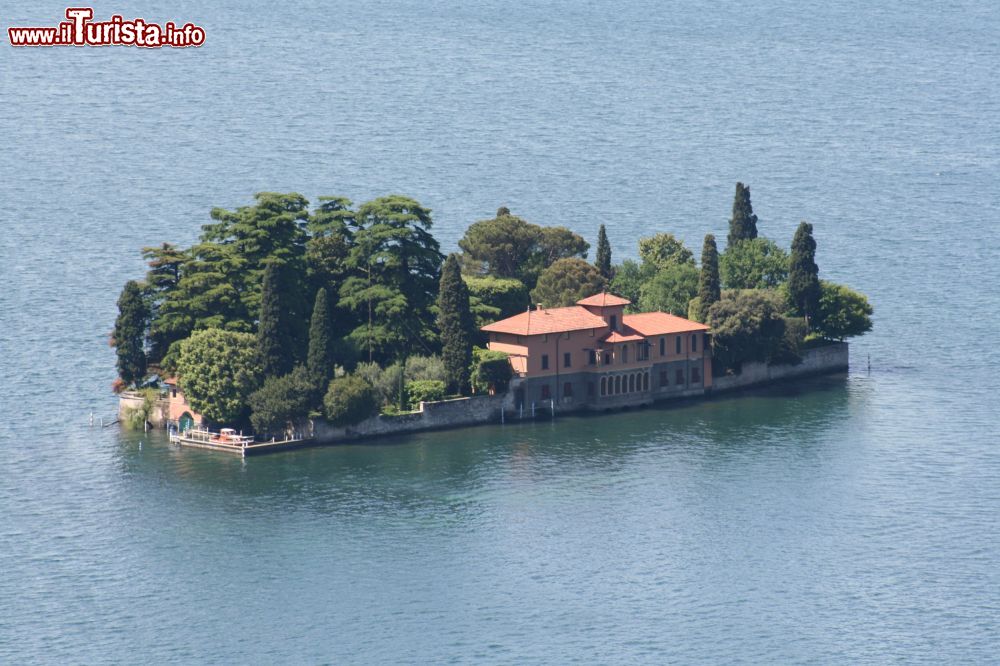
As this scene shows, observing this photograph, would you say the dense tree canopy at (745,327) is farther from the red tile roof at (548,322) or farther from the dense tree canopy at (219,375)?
the dense tree canopy at (219,375)

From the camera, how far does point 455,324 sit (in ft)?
515

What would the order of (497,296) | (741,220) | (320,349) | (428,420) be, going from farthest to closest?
(741,220) → (497,296) → (428,420) → (320,349)

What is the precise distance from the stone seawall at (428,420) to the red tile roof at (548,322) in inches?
176

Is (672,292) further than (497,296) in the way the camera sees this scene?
Yes

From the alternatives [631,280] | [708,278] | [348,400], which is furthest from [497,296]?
[348,400]

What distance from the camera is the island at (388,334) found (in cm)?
15112

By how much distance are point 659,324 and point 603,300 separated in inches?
196

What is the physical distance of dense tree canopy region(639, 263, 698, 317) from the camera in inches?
6895

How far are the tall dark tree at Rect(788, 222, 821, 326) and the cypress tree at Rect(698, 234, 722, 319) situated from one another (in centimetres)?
839

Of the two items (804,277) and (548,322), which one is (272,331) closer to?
(548,322)

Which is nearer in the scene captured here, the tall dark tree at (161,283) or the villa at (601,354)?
the tall dark tree at (161,283)

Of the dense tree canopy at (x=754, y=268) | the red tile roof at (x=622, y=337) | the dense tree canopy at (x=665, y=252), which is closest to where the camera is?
the red tile roof at (x=622, y=337)

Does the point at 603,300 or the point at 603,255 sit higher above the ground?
the point at 603,255

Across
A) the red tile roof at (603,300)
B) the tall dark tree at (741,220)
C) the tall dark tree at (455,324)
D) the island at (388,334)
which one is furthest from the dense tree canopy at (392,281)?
the tall dark tree at (741,220)
